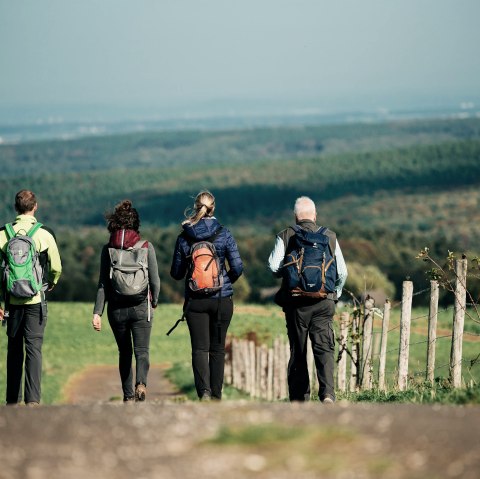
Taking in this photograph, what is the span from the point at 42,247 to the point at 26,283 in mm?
339

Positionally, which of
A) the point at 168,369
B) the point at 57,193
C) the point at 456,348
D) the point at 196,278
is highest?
the point at 196,278

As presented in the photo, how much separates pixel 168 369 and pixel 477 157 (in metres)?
138

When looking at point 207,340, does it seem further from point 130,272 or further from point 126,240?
point 126,240

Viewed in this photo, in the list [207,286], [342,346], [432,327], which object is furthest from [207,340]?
[342,346]

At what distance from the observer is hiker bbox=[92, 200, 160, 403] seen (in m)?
9.48

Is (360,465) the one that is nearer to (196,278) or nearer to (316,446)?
(316,446)

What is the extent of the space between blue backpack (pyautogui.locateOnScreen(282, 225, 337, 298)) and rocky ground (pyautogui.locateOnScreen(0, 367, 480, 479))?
2.20m

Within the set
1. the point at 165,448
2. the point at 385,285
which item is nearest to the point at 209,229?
the point at 165,448

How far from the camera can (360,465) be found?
584 cm

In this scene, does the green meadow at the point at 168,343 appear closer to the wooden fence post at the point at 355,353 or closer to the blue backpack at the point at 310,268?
the wooden fence post at the point at 355,353

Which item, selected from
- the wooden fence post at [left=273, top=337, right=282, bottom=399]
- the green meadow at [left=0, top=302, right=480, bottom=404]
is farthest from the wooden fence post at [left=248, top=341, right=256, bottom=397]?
the wooden fence post at [left=273, top=337, right=282, bottom=399]

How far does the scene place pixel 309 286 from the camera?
928 centimetres

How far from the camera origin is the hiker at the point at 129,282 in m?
9.48

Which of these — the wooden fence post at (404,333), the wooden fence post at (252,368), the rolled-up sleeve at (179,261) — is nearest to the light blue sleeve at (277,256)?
the rolled-up sleeve at (179,261)
